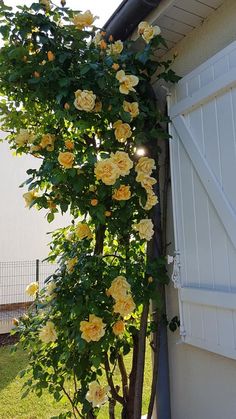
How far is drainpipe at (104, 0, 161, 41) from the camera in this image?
1.91 m

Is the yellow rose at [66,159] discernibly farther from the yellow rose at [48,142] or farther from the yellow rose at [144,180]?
the yellow rose at [144,180]

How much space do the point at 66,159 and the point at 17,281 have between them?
19.7 feet

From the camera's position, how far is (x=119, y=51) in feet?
6.24

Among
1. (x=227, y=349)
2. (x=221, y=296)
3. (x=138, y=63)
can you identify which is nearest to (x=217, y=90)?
(x=138, y=63)

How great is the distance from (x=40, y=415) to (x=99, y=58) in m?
3.09

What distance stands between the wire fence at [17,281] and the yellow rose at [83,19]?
18.2ft

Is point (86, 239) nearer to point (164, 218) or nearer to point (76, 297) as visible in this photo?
point (76, 297)

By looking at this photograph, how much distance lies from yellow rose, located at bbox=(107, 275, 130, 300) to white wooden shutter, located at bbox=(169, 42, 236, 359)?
14.9 inches

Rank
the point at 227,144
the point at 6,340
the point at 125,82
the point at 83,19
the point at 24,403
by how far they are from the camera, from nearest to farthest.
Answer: the point at 227,144, the point at 125,82, the point at 83,19, the point at 24,403, the point at 6,340

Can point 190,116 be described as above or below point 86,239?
above

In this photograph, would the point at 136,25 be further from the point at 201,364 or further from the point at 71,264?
the point at 201,364

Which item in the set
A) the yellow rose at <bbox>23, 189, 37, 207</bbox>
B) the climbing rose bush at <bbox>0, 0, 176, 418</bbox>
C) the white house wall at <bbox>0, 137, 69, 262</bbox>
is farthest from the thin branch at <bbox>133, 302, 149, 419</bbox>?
the white house wall at <bbox>0, 137, 69, 262</bbox>

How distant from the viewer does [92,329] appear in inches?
→ 64.0

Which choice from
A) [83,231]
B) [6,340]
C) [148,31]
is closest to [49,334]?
[83,231]
